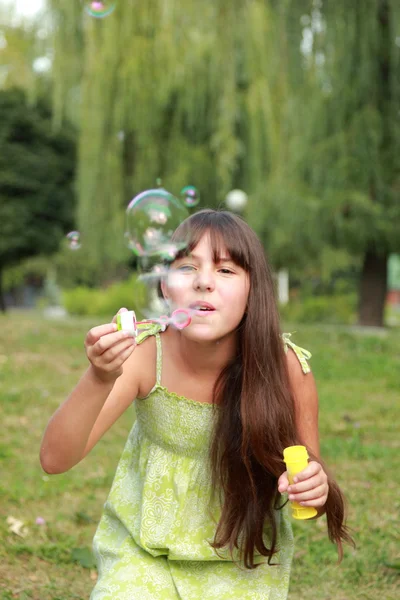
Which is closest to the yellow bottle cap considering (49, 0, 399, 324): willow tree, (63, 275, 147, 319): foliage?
(49, 0, 399, 324): willow tree

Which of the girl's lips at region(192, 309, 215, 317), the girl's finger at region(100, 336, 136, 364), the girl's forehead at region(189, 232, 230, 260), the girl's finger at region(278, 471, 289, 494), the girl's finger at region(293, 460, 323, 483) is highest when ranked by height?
the girl's forehead at region(189, 232, 230, 260)

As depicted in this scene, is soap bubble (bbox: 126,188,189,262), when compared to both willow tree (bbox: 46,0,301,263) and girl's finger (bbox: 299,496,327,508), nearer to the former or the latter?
girl's finger (bbox: 299,496,327,508)

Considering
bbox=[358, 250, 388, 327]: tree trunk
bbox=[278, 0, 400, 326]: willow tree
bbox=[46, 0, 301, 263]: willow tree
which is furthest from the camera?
bbox=[46, 0, 301, 263]: willow tree

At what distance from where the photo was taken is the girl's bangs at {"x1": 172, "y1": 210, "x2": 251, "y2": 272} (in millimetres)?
1827

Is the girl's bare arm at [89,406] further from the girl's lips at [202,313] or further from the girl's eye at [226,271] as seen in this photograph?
the girl's eye at [226,271]

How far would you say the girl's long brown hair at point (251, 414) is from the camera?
6.03 feet

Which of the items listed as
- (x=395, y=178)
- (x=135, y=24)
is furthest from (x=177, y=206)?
(x=135, y=24)

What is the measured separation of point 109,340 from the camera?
1.47 m

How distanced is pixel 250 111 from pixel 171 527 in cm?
972

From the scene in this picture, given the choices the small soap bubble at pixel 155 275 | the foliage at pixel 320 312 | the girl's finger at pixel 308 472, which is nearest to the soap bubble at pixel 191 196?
the small soap bubble at pixel 155 275

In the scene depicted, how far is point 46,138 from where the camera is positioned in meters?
15.8

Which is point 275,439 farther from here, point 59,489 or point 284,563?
point 59,489

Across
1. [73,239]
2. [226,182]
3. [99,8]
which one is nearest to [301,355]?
[73,239]

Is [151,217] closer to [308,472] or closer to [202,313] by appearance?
[202,313]
